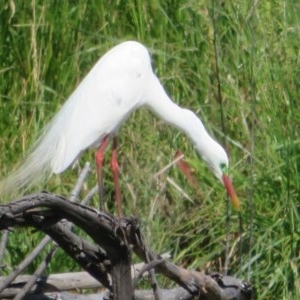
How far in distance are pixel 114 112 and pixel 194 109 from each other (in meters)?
0.69

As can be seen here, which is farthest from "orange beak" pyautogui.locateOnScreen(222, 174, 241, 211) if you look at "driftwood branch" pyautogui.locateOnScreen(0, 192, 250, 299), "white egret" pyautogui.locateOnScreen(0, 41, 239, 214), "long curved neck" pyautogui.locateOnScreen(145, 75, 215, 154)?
"driftwood branch" pyautogui.locateOnScreen(0, 192, 250, 299)

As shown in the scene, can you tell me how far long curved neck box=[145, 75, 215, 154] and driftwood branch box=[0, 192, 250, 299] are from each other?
1.46 m

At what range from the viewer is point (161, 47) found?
4809 millimetres

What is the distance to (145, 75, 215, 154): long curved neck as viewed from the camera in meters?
4.07

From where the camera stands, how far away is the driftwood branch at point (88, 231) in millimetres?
2094

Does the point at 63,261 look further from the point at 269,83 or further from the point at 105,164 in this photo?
the point at 269,83

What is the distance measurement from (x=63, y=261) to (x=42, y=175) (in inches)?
14.3

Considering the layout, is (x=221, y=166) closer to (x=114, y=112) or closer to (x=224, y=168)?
(x=224, y=168)

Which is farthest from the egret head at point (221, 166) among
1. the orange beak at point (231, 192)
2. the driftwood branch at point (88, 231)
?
the driftwood branch at point (88, 231)

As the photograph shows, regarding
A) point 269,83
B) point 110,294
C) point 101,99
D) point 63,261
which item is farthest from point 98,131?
point 110,294

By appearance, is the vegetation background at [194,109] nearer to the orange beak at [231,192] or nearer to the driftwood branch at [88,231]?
the orange beak at [231,192]

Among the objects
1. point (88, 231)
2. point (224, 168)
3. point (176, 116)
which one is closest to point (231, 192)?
point (224, 168)

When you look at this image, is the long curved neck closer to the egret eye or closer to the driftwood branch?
the egret eye

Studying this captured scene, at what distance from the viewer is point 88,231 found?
2.27m
